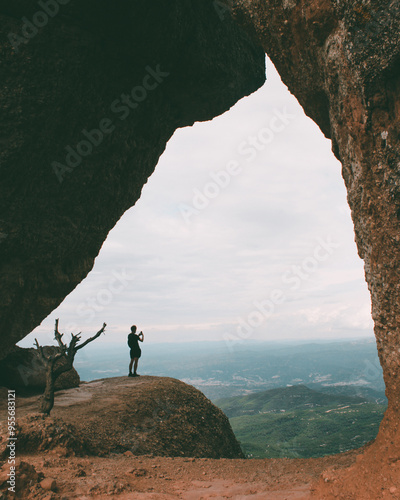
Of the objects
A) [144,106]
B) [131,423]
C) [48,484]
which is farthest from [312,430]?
[48,484]

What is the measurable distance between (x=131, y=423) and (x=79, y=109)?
14906 mm

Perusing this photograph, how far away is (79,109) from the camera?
544 inches

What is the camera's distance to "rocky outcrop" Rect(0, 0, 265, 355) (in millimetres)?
12352

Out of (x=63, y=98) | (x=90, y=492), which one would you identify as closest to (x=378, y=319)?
(x=90, y=492)

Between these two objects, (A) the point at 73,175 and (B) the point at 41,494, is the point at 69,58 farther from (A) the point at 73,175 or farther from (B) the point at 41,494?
(B) the point at 41,494

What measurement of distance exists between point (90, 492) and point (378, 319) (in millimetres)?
7372

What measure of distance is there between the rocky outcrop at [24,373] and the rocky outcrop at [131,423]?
1879mm

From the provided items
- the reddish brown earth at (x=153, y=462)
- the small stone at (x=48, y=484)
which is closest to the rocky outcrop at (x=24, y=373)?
the reddish brown earth at (x=153, y=462)

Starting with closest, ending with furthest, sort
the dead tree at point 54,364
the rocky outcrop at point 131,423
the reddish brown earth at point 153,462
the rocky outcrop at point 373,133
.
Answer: the reddish brown earth at point 153,462 → the rocky outcrop at point 373,133 → the rocky outcrop at point 131,423 → the dead tree at point 54,364

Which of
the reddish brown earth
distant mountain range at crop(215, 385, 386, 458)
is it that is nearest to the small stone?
the reddish brown earth

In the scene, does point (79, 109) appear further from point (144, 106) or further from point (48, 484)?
point (48, 484)

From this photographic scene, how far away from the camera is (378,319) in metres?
7.10

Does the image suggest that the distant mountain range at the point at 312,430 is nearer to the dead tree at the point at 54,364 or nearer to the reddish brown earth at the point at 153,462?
the reddish brown earth at the point at 153,462

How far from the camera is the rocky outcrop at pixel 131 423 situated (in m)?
10.1
